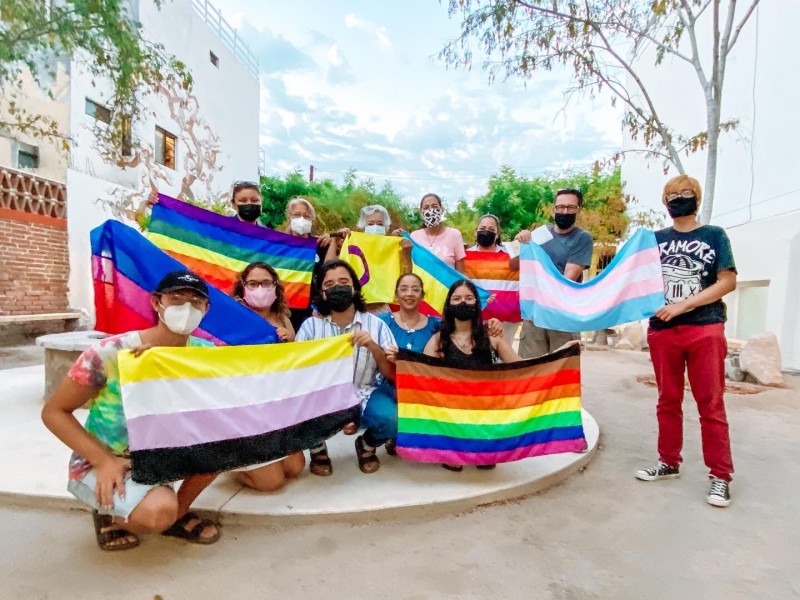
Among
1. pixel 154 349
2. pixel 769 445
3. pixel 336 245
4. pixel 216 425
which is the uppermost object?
pixel 336 245

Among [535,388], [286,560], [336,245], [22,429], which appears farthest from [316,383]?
[22,429]

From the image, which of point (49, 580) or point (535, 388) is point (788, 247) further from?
point (49, 580)

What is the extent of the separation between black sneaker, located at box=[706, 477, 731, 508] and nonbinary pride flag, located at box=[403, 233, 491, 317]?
222 centimetres

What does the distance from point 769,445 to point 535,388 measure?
285 centimetres

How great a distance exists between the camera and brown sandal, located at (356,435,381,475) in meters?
3.60

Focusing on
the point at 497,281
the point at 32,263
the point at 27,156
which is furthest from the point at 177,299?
the point at 27,156

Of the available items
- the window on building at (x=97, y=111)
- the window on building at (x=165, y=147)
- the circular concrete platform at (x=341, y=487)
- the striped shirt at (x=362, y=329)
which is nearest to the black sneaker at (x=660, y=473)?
the circular concrete platform at (x=341, y=487)

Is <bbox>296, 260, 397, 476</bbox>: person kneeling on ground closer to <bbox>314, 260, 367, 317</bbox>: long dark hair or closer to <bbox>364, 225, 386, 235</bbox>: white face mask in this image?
<bbox>314, 260, 367, 317</bbox>: long dark hair

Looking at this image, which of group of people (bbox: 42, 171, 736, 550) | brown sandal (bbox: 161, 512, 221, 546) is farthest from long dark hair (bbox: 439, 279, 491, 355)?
brown sandal (bbox: 161, 512, 221, 546)

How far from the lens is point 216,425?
2.79 metres

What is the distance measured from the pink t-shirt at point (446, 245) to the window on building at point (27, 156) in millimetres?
10262

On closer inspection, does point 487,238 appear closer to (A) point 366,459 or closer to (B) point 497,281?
(B) point 497,281

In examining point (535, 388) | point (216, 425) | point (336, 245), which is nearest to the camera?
point (216, 425)

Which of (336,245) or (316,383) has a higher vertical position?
(336,245)
